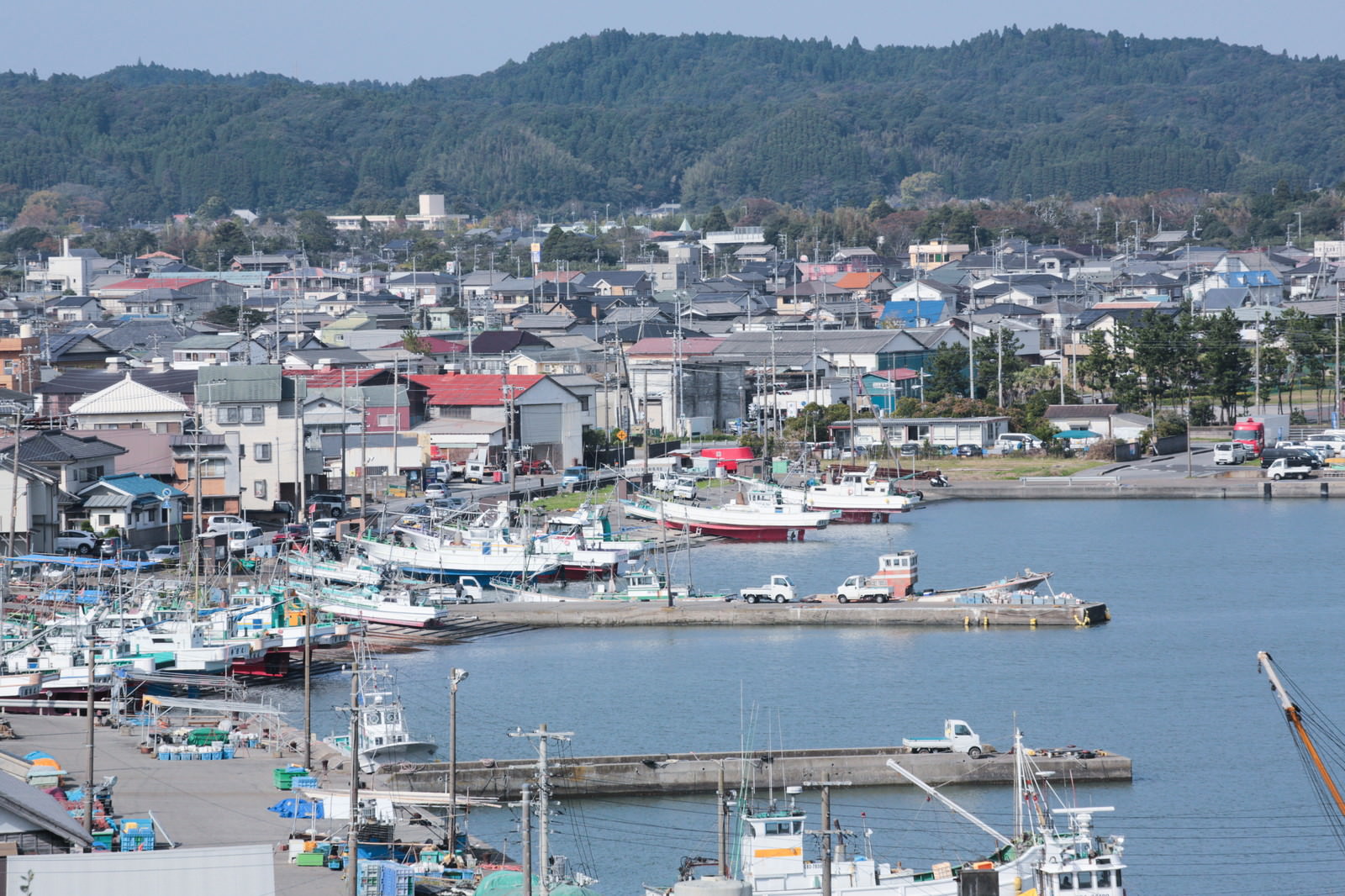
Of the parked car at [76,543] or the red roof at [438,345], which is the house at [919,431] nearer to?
the red roof at [438,345]

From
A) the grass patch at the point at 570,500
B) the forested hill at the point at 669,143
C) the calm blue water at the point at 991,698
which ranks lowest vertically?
the calm blue water at the point at 991,698

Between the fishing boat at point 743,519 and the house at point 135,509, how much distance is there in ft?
17.5

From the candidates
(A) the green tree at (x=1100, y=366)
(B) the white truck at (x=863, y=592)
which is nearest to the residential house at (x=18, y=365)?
(B) the white truck at (x=863, y=592)

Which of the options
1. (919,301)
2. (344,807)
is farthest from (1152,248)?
(344,807)

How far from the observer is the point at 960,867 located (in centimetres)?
882

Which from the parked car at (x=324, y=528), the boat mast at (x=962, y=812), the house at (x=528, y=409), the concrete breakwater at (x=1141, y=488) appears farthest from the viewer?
the house at (x=528, y=409)

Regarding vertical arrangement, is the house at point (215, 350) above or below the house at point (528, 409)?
above

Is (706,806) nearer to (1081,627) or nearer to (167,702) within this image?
(167,702)

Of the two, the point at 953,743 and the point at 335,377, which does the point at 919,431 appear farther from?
the point at 953,743

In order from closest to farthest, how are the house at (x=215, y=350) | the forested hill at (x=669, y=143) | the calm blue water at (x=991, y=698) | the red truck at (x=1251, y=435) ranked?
the calm blue water at (x=991, y=698), the red truck at (x=1251, y=435), the house at (x=215, y=350), the forested hill at (x=669, y=143)

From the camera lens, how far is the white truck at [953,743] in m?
11.2

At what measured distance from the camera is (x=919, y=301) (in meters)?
42.3

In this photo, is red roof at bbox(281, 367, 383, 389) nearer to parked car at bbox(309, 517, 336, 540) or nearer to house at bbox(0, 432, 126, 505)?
parked car at bbox(309, 517, 336, 540)

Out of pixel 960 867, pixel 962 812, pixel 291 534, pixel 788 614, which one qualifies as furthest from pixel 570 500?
pixel 960 867
